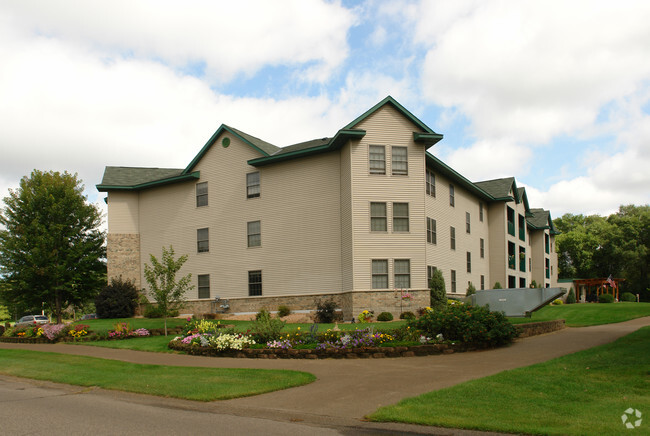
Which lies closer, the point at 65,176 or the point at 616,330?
the point at 616,330

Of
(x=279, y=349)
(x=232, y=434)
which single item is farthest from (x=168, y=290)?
(x=232, y=434)

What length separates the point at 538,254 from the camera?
5378cm

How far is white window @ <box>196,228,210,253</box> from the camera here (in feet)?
112

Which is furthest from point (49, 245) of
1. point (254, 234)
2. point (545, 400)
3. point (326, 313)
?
point (545, 400)

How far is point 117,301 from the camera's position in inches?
1355

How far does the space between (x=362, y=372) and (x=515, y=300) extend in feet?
40.1

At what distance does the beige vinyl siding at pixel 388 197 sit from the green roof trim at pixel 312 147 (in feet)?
2.23

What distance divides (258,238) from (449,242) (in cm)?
1159

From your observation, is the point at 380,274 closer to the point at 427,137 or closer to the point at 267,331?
the point at 427,137

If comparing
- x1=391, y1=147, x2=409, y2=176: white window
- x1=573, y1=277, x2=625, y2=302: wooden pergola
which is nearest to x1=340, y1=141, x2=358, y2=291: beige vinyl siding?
x1=391, y1=147, x2=409, y2=176: white window

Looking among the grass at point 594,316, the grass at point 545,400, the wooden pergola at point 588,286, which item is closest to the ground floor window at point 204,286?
the grass at point 594,316

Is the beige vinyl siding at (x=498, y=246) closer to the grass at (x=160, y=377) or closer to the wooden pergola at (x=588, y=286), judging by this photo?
the wooden pergola at (x=588, y=286)

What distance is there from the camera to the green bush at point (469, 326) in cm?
1714

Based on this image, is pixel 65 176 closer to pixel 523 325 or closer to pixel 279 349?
pixel 279 349
